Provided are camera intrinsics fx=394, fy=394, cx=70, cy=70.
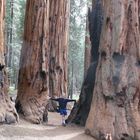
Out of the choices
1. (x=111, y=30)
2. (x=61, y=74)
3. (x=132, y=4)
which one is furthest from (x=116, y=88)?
(x=61, y=74)

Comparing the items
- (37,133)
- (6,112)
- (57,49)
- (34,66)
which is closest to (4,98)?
(6,112)

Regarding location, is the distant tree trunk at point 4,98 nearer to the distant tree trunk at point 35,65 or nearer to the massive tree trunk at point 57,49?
the distant tree trunk at point 35,65

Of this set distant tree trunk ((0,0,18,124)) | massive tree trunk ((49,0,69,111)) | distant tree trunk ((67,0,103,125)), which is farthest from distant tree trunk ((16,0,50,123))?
massive tree trunk ((49,0,69,111))

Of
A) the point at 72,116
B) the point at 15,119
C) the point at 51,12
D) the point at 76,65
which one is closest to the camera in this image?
the point at 15,119

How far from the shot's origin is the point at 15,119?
1070 centimetres

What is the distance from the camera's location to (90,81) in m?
12.2

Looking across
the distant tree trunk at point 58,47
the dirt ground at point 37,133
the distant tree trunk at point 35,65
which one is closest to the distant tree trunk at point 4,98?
the dirt ground at point 37,133

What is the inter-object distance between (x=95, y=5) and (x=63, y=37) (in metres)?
4.71

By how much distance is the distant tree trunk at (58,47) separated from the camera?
1659cm

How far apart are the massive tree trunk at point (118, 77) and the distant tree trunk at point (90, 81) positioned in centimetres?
151

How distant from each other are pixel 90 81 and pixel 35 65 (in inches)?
72.4

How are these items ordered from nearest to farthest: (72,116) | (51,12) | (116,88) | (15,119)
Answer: (116,88) < (15,119) < (72,116) < (51,12)

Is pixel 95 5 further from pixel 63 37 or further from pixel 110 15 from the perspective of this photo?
pixel 63 37

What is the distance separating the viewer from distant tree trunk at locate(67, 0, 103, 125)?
12.0 metres
